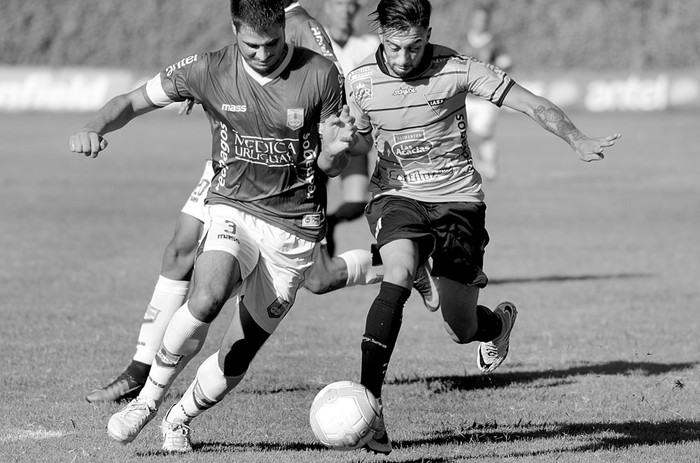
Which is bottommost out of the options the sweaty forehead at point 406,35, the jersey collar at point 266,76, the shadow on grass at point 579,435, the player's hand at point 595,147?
the shadow on grass at point 579,435

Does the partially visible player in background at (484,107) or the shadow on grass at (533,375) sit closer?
the shadow on grass at (533,375)

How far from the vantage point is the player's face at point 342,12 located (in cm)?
887

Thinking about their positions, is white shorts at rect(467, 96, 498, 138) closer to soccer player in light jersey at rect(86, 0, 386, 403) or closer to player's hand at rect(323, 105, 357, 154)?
soccer player in light jersey at rect(86, 0, 386, 403)

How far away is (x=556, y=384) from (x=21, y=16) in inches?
1713

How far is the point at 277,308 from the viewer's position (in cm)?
517

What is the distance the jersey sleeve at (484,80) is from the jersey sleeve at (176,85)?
1.31 meters

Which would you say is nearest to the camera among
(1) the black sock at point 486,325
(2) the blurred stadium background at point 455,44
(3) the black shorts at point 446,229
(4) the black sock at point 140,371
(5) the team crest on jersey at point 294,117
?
(5) the team crest on jersey at point 294,117

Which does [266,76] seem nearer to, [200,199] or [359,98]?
[359,98]

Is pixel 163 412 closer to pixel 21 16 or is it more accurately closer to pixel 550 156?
pixel 550 156

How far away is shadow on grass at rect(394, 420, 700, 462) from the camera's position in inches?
207

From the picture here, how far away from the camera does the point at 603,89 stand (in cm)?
3250

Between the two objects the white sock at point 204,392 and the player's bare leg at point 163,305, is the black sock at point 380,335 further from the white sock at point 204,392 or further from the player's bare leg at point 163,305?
the player's bare leg at point 163,305

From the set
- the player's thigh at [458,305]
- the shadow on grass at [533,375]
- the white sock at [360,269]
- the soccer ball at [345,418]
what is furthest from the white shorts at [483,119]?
the soccer ball at [345,418]

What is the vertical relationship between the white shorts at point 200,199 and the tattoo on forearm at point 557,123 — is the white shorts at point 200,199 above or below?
below
